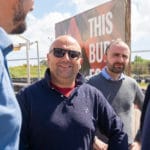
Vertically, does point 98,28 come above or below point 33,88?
above

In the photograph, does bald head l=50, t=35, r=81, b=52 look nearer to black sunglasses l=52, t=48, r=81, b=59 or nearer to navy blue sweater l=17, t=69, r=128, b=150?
black sunglasses l=52, t=48, r=81, b=59

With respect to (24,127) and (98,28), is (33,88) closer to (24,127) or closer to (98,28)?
(24,127)

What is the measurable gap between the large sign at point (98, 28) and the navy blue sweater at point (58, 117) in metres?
4.12

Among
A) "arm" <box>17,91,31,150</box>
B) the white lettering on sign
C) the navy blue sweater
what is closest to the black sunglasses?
the navy blue sweater

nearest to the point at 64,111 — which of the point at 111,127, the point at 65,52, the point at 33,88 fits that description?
the point at 33,88

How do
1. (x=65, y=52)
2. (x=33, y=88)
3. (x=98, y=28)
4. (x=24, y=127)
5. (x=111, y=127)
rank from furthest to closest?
(x=98, y=28)
(x=65, y=52)
(x=111, y=127)
(x=33, y=88)
(x=24, y=127)

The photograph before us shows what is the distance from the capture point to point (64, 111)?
329cm

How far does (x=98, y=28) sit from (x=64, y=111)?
6.21 metres

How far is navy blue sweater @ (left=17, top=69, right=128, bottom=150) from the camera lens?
3193 millimetres

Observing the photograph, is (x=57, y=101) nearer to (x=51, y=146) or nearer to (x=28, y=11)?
(x=51, y=146)

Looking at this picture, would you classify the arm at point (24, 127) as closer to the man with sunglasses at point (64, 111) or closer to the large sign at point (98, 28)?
the man with sunglasses at point (64, 111)

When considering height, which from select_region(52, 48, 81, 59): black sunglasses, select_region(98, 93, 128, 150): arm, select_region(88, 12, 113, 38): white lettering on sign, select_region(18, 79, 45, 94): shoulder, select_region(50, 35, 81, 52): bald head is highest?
select_region(88, 12, 113, 38): white lettering on sign

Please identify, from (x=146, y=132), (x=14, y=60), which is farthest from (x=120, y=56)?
(x=14, y=60)

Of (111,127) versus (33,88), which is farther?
(111,127)
